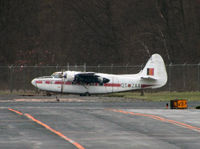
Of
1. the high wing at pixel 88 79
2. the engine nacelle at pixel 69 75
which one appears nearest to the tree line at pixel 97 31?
the high wing at pixel 88 79

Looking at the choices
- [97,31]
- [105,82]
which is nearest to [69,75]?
[105,82]

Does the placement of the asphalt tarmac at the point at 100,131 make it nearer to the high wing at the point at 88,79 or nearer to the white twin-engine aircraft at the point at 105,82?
the high wing at the point at 88,79

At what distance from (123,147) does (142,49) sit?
5223 centimetres

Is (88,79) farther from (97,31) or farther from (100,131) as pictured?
(100,131)

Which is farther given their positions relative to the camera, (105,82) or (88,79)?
(88,79)

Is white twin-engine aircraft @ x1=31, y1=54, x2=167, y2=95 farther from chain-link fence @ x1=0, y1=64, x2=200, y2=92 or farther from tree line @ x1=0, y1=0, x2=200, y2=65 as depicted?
tree line @ x1=0, y1=0, x2=200, y2=65

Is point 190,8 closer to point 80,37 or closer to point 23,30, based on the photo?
point 80,37

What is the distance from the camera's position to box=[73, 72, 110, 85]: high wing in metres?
49.8

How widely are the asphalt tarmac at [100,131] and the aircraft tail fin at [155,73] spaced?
2325 centimetres

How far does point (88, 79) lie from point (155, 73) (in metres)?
5.78

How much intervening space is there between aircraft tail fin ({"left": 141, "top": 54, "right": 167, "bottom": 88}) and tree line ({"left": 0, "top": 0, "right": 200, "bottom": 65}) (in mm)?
14867

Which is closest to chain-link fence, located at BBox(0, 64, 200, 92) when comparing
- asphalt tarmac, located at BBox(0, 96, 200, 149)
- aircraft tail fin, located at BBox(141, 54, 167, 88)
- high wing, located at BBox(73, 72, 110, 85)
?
aircraft tail fin, located at BBox(141, 54, 167, 88)

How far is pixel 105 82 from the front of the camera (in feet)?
165

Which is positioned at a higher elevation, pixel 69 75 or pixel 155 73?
pixel 155 73
